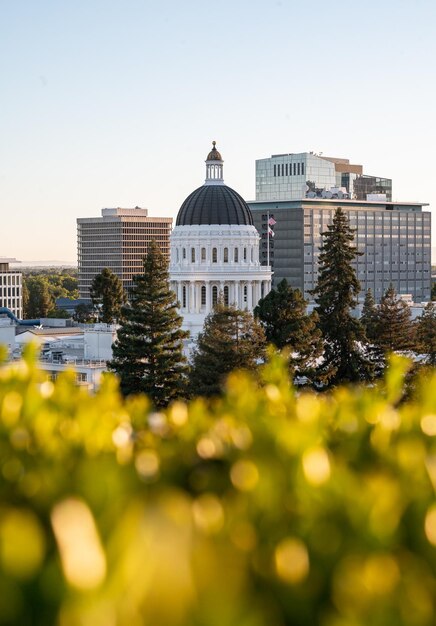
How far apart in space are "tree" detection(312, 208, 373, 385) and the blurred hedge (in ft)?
167

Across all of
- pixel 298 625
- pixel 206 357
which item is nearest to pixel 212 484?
pixel 298 625

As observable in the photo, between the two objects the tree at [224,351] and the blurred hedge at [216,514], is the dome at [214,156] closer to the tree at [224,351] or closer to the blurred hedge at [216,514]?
the tree at [224,351]

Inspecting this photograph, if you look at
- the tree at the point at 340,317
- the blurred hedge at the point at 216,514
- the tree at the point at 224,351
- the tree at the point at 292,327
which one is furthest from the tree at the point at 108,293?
the blurred hedge at the point at 216,514

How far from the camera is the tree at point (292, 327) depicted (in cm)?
5572

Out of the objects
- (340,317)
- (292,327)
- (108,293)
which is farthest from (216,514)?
(108,293)

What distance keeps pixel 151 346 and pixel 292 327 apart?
7642 mm

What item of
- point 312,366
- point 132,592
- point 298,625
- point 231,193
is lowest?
point 312,366

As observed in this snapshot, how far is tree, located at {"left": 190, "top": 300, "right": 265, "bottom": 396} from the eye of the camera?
50625mm

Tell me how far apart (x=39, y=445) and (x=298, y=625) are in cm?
264

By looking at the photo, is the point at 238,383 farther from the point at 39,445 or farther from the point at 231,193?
the point at 231,193

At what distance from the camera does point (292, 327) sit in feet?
189

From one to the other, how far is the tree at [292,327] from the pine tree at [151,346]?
5100 mm

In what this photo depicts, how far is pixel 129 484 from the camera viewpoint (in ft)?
17.8

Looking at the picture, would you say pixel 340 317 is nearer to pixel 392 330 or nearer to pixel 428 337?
pixel 392 330
